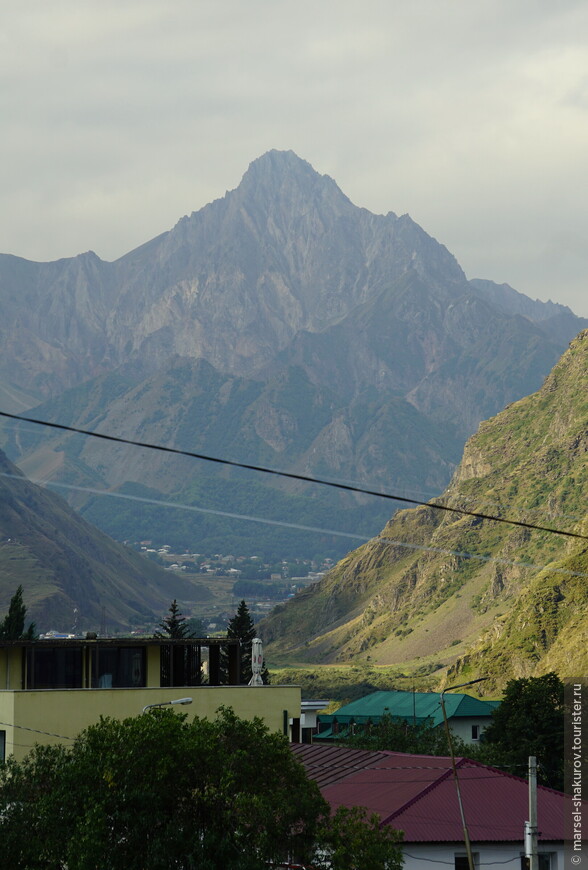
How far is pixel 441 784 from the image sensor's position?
5728cm

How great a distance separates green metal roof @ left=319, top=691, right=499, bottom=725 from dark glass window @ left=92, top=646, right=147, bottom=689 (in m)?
89.9

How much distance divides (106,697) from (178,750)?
27.5 metres

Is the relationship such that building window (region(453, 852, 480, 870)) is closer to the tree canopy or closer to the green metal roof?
the tree canopy

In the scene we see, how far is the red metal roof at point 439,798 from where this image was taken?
54188 mm

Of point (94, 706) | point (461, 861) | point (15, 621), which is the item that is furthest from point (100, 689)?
point (15, 621)

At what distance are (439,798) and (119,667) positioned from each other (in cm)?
2551

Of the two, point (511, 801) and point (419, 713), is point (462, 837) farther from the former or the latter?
point (419, 713)

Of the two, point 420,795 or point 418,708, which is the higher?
point 418,708

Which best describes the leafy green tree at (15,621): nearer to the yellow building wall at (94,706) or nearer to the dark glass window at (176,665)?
the dark glass window at (176,665)

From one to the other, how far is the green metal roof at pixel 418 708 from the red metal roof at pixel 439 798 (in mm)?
100780

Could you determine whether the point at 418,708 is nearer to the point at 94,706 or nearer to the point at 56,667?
the point at 56,667

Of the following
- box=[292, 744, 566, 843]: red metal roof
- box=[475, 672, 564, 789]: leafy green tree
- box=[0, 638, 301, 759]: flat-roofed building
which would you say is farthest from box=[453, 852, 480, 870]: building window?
box=[475, 672, 564, 789]: leafy green tree

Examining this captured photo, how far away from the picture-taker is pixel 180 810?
39.6 meters

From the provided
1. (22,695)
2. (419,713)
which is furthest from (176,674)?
(419,713)
